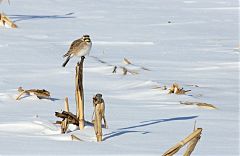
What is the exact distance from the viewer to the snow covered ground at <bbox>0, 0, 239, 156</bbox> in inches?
175

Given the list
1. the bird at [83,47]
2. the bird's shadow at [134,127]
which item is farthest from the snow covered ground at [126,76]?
the bird at [83,47]

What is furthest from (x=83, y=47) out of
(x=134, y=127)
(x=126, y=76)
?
(x=126, y=76)

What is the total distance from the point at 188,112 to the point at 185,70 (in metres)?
3.19

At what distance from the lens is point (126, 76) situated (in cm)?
818

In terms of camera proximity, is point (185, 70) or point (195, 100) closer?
point (195, 100)

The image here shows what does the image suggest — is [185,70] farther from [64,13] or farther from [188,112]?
[64,13]

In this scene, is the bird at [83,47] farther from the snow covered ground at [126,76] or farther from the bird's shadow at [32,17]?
the bird's shadow at [32,17]

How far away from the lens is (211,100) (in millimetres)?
6746

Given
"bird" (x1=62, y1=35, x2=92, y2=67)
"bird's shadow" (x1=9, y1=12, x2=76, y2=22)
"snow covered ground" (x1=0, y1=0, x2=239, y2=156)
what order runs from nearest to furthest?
1. "snow covered ground" (x1=0, y1=0, x2=239, y2=156)
2. "bird" (x1=62, y1=35, x2=92, y2=67)
3. "bird's shadow" (x1=9, y1=12, x2=76, y2=22)

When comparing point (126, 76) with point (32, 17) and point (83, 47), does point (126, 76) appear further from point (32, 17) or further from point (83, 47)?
point (32, 17)

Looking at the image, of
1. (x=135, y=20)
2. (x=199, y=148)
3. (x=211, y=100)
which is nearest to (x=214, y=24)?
(x=135, y=20)

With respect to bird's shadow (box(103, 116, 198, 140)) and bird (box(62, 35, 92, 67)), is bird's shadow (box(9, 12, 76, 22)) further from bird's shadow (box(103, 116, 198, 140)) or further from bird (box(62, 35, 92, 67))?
bird's shadow (box(103, 116, 198, 140))

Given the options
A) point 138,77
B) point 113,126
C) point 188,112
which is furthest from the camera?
point 138,77

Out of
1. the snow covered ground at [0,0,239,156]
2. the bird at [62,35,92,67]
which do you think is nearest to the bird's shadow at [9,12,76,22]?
the snow covered ground at [0,0,239,156]
